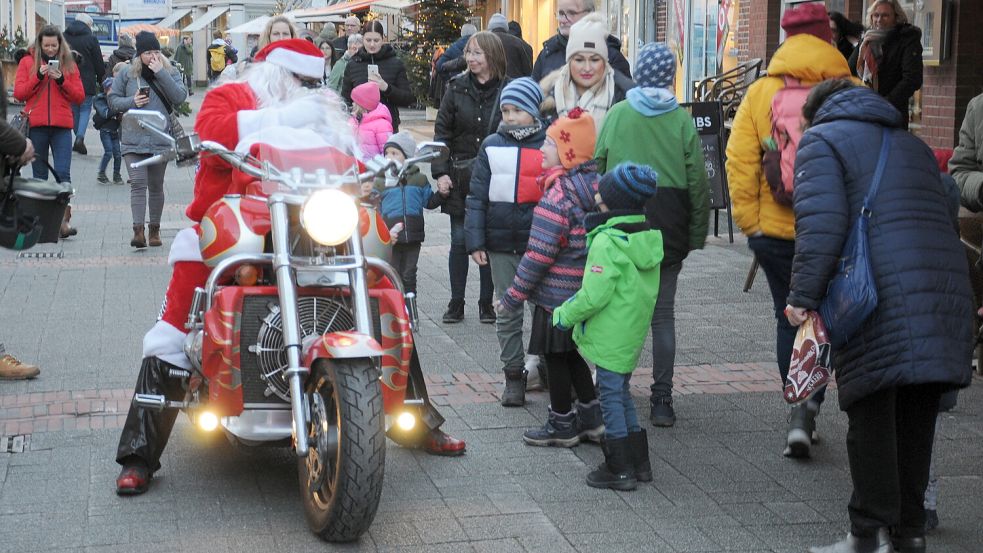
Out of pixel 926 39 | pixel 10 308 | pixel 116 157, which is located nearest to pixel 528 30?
pixel 116 157

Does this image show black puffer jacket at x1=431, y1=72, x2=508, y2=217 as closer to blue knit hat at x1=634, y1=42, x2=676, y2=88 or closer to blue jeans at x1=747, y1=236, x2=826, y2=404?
blue knit hat at x1=634, y1=42, x2=676, y2=88

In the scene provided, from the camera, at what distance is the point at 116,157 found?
720 inches

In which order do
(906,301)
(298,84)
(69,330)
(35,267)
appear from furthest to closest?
(35,267)
(69,330)
(298,84)
(906,301)

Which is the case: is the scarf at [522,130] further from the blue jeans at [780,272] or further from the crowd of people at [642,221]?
the blue jeans at [780,272]

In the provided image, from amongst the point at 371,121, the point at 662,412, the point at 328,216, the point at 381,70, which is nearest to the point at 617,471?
the point at 662,412

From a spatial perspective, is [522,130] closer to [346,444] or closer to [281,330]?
[281,330]

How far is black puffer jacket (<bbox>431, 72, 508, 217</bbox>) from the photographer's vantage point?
869cm

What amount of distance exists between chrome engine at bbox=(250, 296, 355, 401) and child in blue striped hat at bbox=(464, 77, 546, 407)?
176cm

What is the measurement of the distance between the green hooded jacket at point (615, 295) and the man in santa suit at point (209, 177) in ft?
3.36

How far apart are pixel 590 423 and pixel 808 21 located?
1964 mm

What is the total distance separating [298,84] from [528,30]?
84.6 feet

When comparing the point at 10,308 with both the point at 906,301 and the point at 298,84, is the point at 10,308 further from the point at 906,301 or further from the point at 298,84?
the point at 906,301

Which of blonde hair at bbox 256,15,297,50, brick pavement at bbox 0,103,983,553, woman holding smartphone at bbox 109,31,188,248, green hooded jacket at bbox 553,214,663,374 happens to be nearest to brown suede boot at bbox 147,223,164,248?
woman holding smartphone at bbox 109,31,188,248

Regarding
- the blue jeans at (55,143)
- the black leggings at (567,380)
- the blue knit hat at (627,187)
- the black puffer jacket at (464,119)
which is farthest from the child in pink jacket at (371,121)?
the blue jeans at (55,143)
